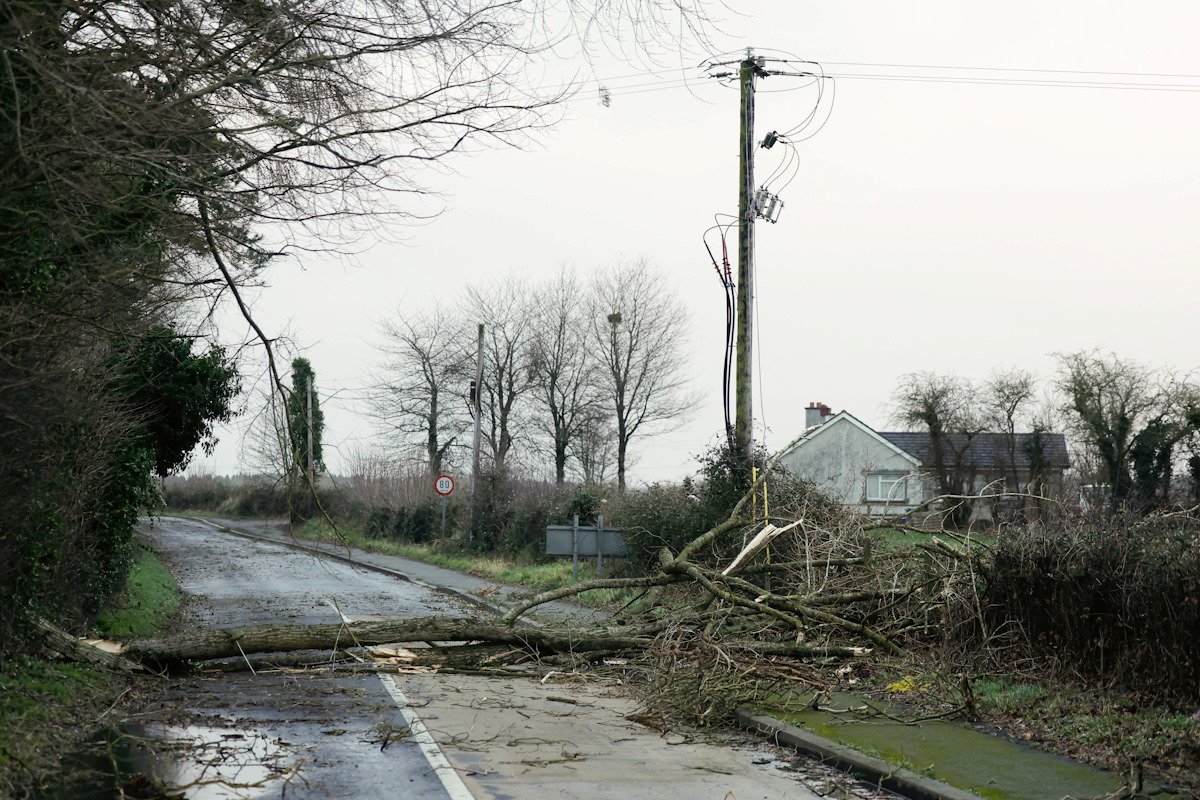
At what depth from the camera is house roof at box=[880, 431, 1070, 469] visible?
164 feet

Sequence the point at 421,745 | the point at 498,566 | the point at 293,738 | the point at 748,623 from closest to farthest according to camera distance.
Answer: the point at 421,745
the point at 293,738
the point at 748,623
the point at 498,566

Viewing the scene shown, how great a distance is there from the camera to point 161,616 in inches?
668

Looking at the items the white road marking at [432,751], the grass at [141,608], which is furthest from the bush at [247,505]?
the white road marking at [432,751]

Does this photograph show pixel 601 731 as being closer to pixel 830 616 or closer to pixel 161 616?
pixel 830 616

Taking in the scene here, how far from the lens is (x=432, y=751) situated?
26.0ft

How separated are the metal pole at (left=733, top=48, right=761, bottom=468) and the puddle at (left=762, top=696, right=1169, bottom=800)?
29.6 ft

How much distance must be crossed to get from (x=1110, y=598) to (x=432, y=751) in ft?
18.5

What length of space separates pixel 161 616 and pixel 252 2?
475 inches

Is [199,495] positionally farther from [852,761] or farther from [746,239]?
[852,761]

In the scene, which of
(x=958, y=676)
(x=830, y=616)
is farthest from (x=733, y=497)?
(x=958, y=676)

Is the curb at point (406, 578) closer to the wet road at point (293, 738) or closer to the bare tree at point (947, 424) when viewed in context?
the wet road at point (293, 738)

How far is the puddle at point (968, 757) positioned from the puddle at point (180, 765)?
13.9ft

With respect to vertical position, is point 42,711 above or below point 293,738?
above

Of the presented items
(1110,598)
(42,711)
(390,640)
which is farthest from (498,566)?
(1110,598)
